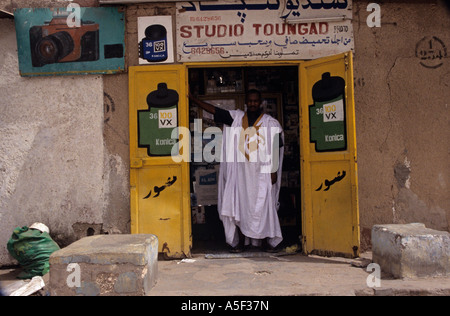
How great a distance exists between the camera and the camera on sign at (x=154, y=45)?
17.1ft

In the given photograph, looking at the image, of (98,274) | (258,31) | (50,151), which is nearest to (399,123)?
(258,31)

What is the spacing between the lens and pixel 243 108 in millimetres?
6715

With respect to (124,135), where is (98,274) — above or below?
below

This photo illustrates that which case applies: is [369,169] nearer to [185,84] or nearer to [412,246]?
[412,246]

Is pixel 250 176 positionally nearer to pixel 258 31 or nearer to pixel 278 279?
pixel 278 279

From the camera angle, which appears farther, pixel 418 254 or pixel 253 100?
pixel 253 100

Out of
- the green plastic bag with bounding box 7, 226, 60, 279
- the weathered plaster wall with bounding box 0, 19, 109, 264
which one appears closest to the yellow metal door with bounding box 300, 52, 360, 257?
the weathered plaster wall with bounding box 0, 19, 109, 264

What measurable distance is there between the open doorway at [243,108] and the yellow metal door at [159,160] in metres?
1.45

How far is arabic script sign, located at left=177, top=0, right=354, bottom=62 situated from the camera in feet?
17.1

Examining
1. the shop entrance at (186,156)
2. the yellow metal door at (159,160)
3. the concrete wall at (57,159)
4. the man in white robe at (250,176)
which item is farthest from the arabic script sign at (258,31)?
the concrete wall at (57,159)

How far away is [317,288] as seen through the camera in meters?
3.73

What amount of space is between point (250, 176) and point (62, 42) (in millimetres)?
2892

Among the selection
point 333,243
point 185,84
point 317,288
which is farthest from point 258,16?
point 317,288

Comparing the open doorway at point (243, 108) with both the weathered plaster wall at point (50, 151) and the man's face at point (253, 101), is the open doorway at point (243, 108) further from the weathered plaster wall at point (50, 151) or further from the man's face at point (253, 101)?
the weathered plaster wall at point (50, 151)
